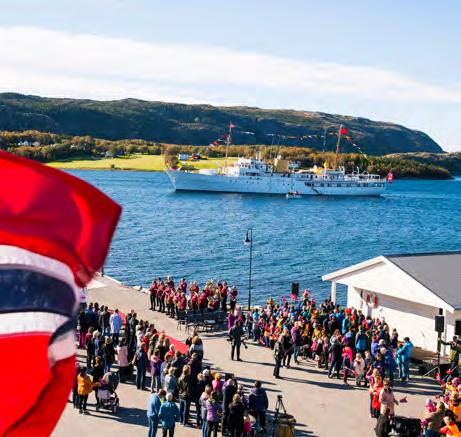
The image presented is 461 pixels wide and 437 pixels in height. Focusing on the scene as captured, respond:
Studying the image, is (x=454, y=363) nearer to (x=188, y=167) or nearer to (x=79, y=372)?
(x=79, y=372)

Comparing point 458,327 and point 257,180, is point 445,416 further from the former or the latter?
point 257,180

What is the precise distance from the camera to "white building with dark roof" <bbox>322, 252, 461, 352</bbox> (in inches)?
800

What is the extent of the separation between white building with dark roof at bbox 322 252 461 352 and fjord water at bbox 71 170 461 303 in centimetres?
1905

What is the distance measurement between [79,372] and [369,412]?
6421 mm

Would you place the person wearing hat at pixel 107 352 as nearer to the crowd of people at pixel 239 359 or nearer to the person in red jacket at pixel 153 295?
the crowd of people at pixel 239 359

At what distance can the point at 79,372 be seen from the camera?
14.8 meters

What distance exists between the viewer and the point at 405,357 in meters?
17.6

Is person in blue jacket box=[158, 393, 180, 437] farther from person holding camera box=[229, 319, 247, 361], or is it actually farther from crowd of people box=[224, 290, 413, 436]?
person holding camera box=[229, 319, 247, 361]

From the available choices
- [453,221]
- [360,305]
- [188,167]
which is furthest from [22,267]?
[188,167]

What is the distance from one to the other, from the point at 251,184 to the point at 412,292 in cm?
11237

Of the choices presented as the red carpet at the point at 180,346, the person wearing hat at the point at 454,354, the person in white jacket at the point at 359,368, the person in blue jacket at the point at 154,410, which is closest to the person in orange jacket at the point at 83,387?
the person in blue jacket at the point at 154,410

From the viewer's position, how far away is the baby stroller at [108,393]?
14.7 metres

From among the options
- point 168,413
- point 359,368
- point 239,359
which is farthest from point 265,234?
point 168,413

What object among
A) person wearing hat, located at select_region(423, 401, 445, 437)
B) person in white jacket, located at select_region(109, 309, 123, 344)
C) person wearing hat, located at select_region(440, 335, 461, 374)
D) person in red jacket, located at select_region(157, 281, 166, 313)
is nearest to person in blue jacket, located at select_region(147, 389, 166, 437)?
person wearing hat, located at select_region(423, 401, 445, 437)
